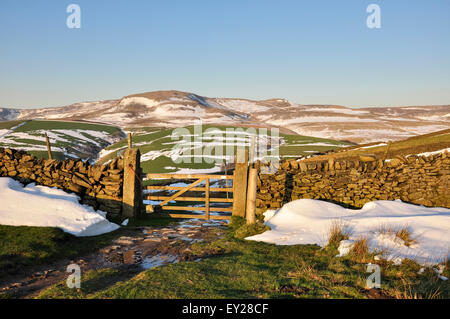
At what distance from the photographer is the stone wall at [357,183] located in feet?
37.8

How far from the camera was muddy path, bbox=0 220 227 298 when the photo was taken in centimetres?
608

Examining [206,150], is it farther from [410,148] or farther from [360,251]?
[360,251]

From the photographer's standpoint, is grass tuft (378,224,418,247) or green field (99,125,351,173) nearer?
grass tuft (378,224,418,247)

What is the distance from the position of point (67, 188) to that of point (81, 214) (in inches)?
85.9

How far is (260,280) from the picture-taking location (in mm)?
5582

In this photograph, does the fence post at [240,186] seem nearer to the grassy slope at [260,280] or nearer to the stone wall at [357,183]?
the stone wall at [357,183]

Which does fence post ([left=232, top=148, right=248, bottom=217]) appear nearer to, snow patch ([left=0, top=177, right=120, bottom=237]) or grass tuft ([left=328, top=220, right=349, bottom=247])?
grass tuft ([left=328, top=220, right=349, bottom=247])

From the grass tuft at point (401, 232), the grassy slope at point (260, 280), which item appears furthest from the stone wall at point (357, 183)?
the grassy slope at point (260, 280)

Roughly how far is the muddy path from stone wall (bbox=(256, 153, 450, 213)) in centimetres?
264

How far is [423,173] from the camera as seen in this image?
11.7 metres

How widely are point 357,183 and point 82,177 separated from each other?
10.8 meters

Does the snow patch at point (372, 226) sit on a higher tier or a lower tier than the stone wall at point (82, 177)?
lower

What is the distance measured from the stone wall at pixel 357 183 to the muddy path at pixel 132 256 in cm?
264

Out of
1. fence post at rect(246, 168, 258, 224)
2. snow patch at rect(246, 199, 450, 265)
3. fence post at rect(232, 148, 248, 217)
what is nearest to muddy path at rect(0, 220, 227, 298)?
fence post at rect(232, 148, 248, 217)
